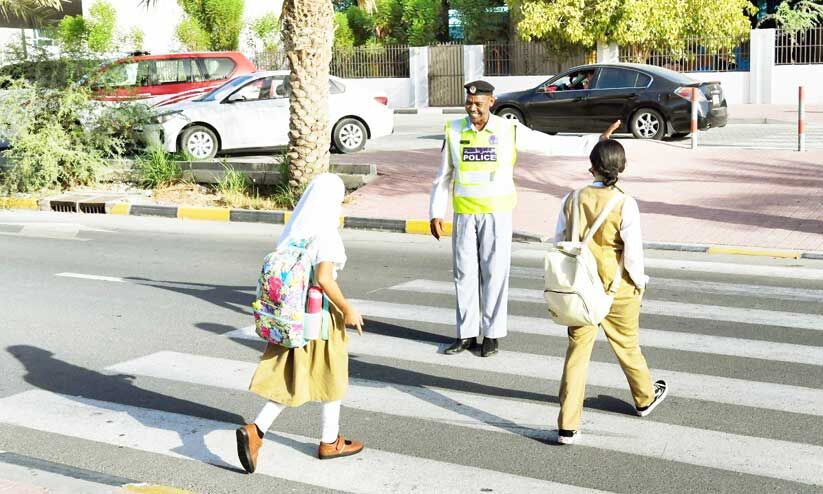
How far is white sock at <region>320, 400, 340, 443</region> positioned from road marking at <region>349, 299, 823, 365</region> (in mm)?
3079

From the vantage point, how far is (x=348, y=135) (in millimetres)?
19828

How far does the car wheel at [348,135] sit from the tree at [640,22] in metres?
12.6

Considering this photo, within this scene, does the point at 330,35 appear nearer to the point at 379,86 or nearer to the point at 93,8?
the point at 379,86

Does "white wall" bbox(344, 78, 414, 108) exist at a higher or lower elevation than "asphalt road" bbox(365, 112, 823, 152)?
higher

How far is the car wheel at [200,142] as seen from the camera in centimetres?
1909

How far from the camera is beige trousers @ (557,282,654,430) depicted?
5.83 meters

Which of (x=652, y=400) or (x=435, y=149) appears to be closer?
(x=652, y=400)

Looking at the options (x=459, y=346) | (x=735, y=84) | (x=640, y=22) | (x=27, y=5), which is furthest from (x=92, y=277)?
(x=735, y=84)

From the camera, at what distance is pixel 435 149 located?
20.7 metres

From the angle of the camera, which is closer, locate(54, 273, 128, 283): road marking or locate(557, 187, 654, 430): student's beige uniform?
locate(557, 187, 654, 430): student's beige uniform

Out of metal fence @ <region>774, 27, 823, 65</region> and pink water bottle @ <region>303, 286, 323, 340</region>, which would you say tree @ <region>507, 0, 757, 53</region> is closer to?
metal fence @ <region>774, 27, 823, 65</region>

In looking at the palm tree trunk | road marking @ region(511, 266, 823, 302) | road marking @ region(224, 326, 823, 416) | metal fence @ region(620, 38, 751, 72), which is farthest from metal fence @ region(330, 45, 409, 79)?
road marking @ region(224, 326, 823, 416)

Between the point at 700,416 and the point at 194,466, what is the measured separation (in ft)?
9.38

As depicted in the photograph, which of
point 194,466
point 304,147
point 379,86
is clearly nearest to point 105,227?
point 304,147
